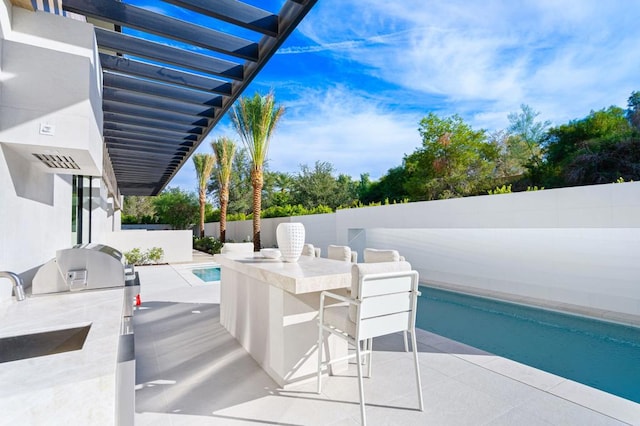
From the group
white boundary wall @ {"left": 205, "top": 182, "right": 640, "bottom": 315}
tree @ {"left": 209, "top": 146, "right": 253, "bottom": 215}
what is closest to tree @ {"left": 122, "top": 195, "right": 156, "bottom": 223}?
tree @ {"left": 209, "top": 146, "right": 253, "bottom": 215}

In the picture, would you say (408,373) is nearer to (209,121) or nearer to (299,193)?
(209,121)

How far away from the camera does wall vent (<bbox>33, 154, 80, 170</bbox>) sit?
6.97ft

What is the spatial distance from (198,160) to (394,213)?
11.4m

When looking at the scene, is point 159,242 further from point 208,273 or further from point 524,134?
point 524,134

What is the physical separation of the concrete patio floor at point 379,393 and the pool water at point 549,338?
89 cm

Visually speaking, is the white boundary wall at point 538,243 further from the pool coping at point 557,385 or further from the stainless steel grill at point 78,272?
the stainless steel grill at point 78,272

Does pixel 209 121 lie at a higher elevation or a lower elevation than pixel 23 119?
higher

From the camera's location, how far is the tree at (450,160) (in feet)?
47.2

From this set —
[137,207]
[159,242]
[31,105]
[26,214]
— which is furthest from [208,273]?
[137,207]

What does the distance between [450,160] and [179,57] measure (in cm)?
1379

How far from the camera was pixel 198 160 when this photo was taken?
16672 mm

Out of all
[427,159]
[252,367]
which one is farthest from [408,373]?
[427,159]

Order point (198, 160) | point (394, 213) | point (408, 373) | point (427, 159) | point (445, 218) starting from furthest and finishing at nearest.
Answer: point (198, 160), point (427, 159), point (394, 213), point (445, 218), point (408, 373)

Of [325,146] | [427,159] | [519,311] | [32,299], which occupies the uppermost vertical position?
[325,146]
